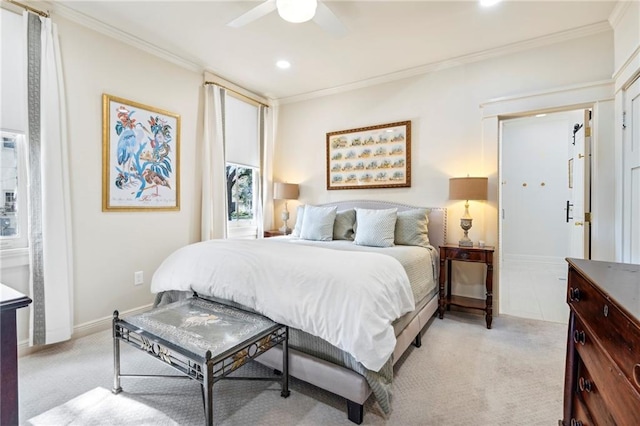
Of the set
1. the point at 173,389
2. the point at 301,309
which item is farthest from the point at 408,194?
the point at 173,389

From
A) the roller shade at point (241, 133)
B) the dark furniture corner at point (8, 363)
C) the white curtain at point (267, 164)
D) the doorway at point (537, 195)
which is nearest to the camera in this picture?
the dark furniture corner at point (8, 363)

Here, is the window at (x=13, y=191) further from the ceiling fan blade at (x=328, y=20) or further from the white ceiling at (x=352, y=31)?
the ceiling fan blade at (x=328, y=20)

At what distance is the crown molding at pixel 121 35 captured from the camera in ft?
8.09

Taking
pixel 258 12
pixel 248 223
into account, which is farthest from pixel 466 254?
pixel 248 223

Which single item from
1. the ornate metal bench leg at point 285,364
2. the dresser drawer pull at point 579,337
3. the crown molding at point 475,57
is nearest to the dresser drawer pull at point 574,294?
the dresser drawer pull at point 579,337

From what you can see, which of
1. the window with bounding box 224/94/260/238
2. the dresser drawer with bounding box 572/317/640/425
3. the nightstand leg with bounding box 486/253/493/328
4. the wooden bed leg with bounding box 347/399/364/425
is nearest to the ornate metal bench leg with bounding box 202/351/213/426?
the wooden bed leg with bounding box 347/399/364/425

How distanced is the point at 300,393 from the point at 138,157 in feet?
8.87

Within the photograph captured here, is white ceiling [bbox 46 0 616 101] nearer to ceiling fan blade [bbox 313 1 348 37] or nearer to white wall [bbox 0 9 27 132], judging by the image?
ceiling fan blade [bbox 313 1 348 37]

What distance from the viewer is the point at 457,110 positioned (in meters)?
3.37

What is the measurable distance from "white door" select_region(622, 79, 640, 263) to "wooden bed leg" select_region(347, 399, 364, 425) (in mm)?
2314

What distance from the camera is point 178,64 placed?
3.36m

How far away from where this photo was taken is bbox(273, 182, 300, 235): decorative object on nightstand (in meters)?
4.32

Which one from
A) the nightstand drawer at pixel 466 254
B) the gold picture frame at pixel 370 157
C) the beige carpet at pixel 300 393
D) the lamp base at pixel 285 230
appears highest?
the gold picture frame at pixel 370 157

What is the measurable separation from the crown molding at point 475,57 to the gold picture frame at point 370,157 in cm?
59
